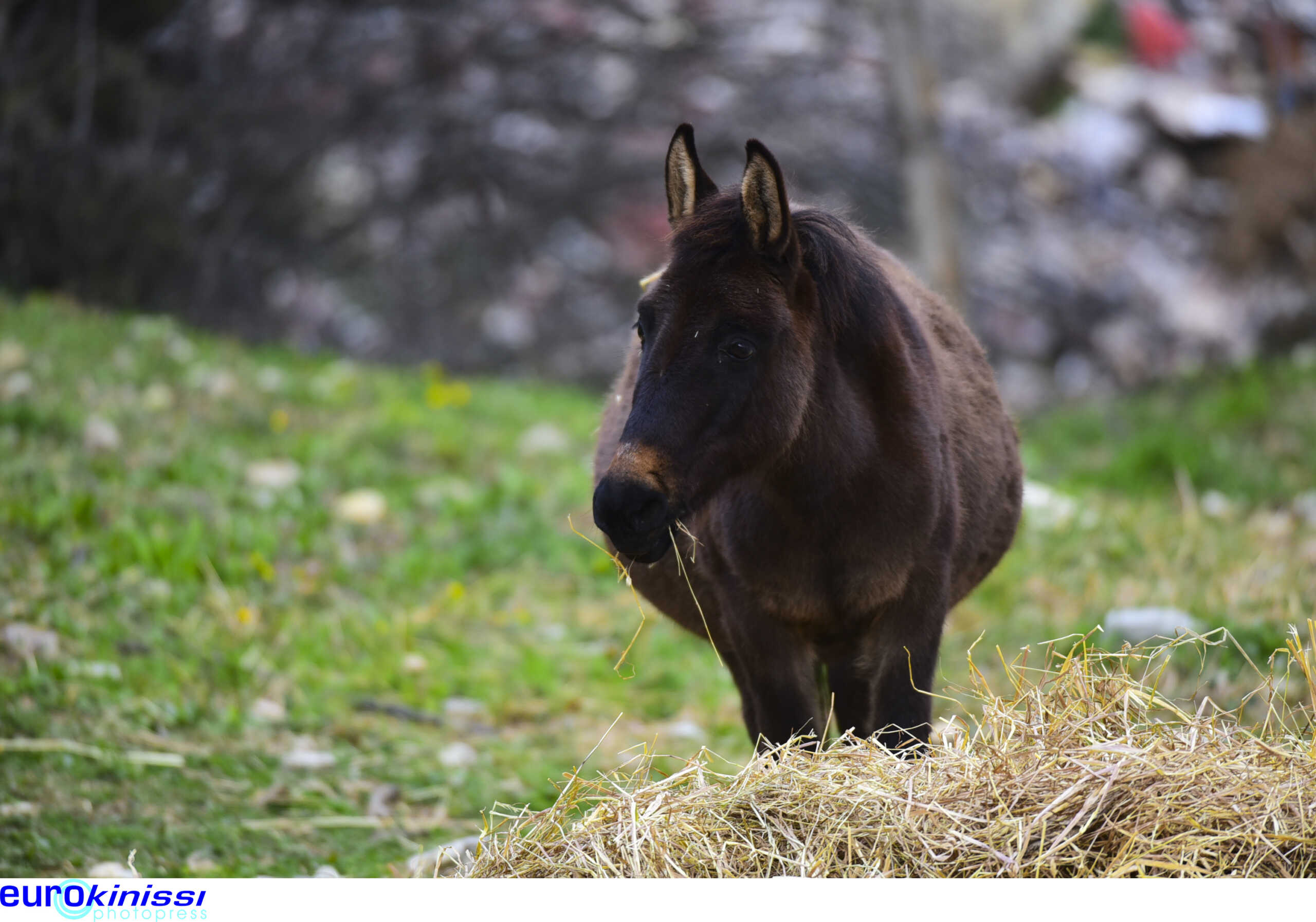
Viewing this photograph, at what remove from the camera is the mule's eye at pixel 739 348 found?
277 centimetres

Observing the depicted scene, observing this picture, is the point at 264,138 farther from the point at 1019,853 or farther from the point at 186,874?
the point at 1019,853

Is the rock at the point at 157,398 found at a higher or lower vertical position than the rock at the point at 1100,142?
lower

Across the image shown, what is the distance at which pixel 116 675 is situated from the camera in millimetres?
4492

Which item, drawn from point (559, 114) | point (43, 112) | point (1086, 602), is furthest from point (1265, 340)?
point (43, 112)

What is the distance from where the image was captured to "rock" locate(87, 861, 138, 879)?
10.2 ft

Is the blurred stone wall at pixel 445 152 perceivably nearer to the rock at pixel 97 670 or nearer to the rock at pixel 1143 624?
the rock at pixel 97 670

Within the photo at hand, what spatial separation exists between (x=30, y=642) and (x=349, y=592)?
1491 mm

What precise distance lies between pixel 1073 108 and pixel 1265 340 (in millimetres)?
2970

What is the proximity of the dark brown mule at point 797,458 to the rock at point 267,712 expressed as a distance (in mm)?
1998

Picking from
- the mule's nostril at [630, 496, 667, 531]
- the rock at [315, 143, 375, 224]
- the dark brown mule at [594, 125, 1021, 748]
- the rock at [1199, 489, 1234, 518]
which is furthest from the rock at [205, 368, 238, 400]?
the rock at [1199, 489, 1234, 518]

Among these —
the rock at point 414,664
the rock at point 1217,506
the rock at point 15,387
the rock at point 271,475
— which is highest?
the rock at point 15,387

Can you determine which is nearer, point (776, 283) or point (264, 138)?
point (776, 283)
